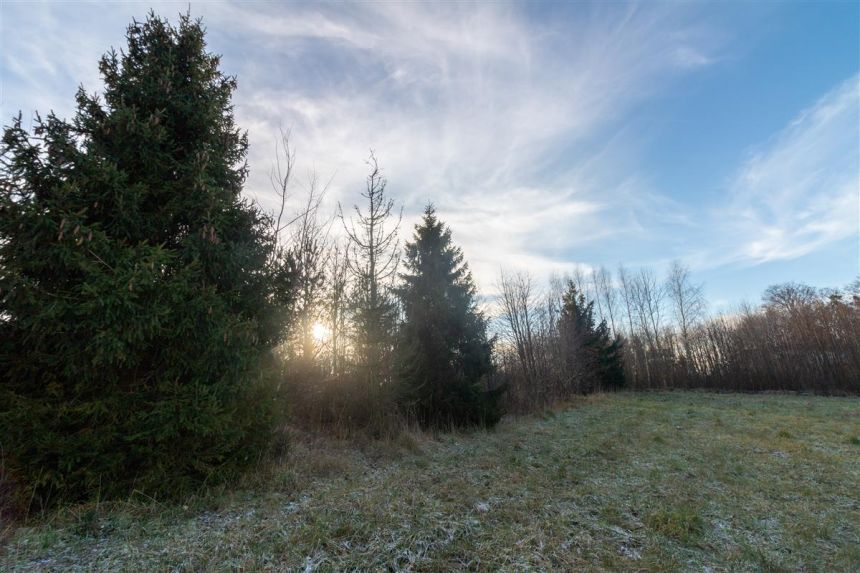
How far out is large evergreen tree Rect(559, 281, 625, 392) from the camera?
22.7 metres

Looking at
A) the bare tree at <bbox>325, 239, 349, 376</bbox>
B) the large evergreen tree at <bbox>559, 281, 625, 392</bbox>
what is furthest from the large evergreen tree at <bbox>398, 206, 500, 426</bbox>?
the large evergreen tree at <bbox>559, 281, 625, 392</bbox>

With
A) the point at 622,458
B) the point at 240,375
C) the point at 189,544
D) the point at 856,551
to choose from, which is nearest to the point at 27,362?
the point at 240,375

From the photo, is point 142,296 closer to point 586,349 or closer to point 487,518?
point 487,518

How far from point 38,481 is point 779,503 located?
327 inches

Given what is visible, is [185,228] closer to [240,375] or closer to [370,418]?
[240,375]

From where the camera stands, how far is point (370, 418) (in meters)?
8.27

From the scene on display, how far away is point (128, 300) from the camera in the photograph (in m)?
3.46

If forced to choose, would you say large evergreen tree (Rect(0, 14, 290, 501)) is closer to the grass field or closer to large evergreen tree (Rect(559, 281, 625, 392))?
the grass field

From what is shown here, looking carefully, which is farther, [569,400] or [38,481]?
[569,400]

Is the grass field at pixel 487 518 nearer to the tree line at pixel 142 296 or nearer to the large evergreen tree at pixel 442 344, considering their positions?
the tree line at pixel 142 296

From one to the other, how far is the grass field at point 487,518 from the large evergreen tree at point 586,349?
51.3 feet

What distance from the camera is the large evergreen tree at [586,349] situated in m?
22.7

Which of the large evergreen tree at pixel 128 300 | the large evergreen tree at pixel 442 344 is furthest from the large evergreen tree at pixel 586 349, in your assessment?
the large evergreen tree at pixel 128 300

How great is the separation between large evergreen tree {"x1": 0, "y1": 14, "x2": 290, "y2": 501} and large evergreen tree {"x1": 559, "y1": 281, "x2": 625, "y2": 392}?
69.8ft
